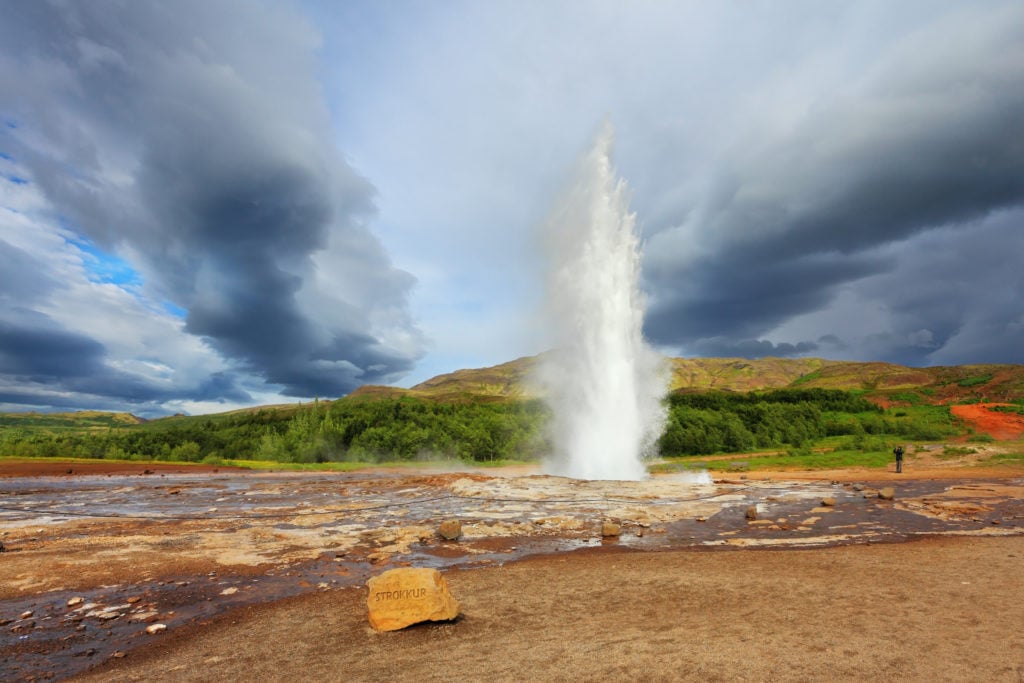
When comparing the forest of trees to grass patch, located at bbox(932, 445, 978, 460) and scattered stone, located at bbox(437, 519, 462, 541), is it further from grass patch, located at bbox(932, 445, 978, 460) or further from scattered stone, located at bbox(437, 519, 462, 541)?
scattered stone, located at bbox(437, 519, 462, 541)

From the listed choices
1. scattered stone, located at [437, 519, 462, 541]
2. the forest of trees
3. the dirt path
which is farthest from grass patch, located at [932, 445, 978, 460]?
scattered stone, located at [437, 519, 462, 541]

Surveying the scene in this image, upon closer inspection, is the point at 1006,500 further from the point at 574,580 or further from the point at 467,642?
the point at 467,642

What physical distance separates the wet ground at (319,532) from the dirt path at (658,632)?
5.84ft

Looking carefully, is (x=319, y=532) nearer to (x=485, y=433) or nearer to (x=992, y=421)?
(x=485, y=433)

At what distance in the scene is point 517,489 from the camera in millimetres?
28625

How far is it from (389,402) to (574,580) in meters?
83.5

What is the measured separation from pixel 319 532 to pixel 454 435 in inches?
2139

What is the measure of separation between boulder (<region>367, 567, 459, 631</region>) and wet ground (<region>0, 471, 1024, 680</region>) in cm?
323

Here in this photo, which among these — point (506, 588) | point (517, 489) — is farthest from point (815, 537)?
point (517, 489)

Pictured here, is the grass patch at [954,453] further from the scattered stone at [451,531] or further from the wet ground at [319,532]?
the scattered stone at [451,531]

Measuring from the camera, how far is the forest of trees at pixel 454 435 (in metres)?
62.0

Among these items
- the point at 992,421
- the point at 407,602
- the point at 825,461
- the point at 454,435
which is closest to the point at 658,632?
the point at 407,602

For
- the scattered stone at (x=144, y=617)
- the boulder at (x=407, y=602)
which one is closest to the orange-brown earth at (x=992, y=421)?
the boulder at (x=407, y=602)

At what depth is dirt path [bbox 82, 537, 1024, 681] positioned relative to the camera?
6.48 metres
